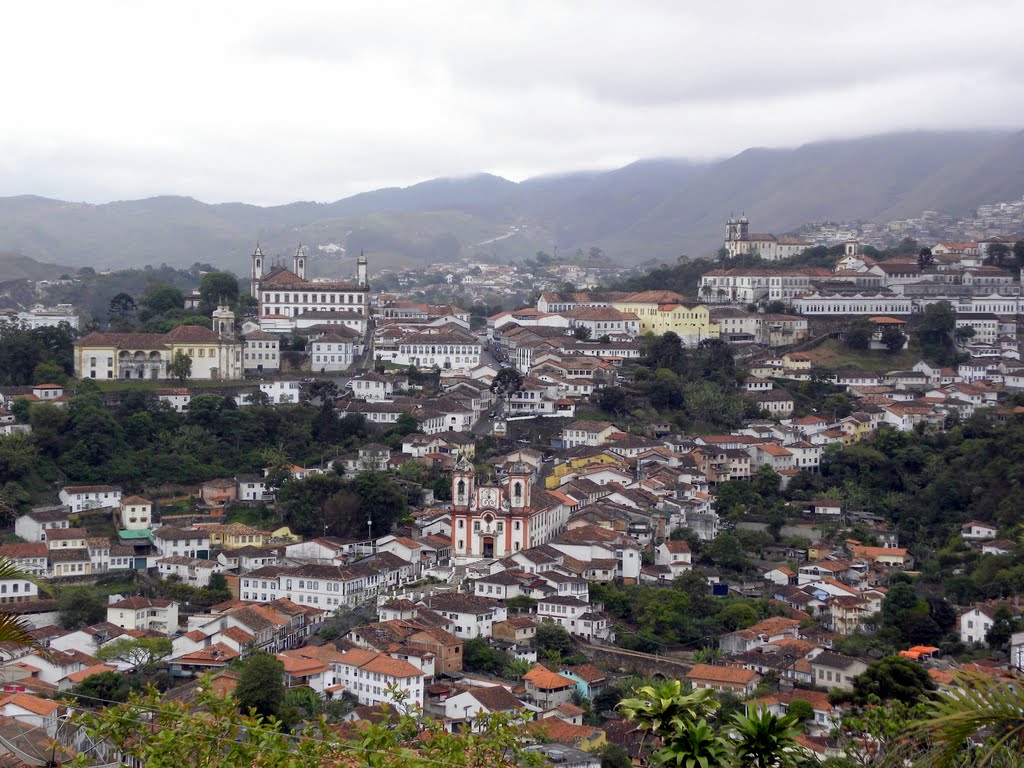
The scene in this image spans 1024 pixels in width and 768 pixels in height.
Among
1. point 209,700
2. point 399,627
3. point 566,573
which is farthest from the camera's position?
point 566,573

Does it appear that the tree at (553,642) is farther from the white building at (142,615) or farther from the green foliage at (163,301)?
the green foliage at (163,301)

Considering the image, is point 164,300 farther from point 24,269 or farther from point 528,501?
point 24,269

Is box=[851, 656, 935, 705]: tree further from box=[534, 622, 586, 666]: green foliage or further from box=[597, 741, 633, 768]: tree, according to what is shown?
box=[534, 622, 586, 666]: green foliage

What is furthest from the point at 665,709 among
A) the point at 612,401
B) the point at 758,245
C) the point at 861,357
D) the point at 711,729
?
the point at 758,245

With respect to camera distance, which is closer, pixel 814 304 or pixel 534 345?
pixel 534 345

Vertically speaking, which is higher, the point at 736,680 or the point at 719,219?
the point at 719,219

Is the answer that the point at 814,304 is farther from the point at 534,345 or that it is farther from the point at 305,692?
the point at 305,692

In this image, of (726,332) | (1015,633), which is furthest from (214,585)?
(726,332)
